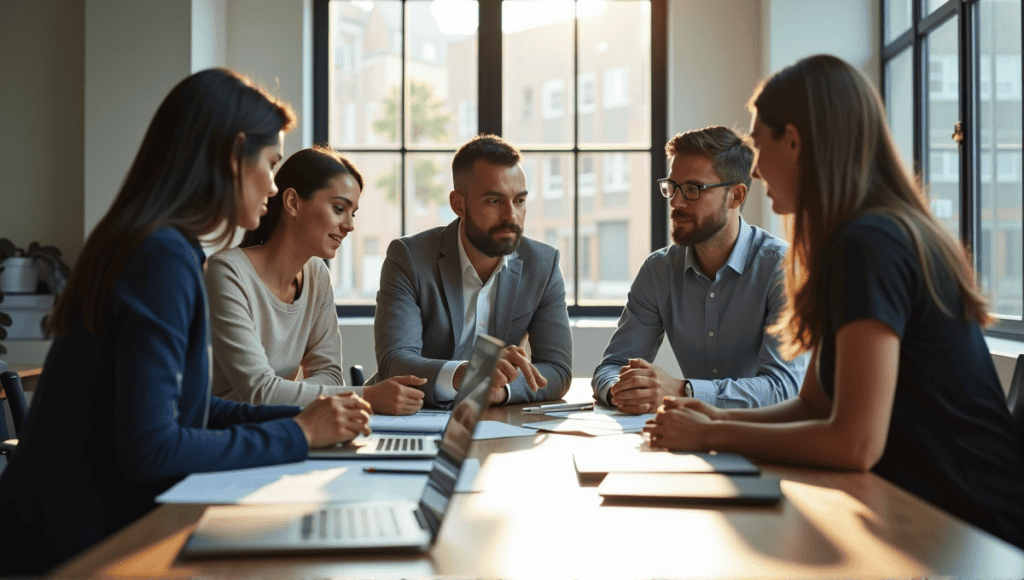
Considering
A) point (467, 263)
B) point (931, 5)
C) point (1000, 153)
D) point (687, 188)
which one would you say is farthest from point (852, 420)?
point (931, 5)

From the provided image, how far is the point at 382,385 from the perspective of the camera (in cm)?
195

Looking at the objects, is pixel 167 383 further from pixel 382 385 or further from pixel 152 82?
pixel 152 82

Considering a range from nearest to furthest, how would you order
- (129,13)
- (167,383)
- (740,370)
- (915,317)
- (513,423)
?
1. (167,383)
2. (915,317)
3. (513,423)
4. (740,370)
5. (129,13)

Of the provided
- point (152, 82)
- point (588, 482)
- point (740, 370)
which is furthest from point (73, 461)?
point (152, 82)

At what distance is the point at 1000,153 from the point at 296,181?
2657 millimetres

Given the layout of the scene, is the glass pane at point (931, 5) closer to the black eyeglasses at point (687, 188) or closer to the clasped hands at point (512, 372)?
the black eyeglasses at point (687, 188)

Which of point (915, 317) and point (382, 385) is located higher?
point (915, 317)

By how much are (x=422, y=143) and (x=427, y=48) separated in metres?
0.54

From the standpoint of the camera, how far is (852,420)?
125cm

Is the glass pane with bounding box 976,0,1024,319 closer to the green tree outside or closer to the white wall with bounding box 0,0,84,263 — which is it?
the green tree outside

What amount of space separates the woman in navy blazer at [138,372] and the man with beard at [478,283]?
3.64ft

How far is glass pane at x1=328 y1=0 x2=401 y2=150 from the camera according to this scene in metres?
4.68

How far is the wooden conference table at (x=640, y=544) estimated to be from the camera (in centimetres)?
82

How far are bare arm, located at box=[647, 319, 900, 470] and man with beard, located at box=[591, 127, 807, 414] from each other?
1.00 meters
